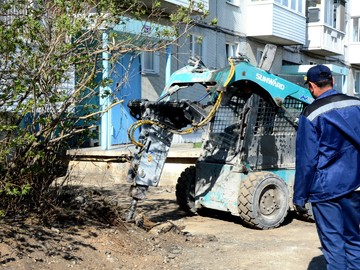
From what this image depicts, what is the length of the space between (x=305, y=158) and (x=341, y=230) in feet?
2.13

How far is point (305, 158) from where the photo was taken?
4.75 metres

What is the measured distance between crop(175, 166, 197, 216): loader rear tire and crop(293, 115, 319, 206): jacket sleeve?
423cm

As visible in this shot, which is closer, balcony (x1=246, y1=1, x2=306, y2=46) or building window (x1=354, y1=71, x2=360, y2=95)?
balcony (x1=246, y1=1, x2=306, y2=46)

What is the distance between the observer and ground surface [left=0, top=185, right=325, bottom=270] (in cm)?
571

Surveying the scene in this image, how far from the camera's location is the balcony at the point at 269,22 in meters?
21.2

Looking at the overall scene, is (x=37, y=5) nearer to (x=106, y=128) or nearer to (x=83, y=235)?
(x=83, y=235)

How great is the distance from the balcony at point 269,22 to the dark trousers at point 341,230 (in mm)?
17036

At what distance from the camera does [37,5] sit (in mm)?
7016

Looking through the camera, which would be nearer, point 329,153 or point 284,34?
point 329,153

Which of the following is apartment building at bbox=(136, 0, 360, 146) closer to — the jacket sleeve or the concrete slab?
the concrete slab

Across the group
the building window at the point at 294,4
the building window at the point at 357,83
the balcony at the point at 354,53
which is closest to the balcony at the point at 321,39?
the building window at the point at 294,4

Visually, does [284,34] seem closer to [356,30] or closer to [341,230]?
[356,30]

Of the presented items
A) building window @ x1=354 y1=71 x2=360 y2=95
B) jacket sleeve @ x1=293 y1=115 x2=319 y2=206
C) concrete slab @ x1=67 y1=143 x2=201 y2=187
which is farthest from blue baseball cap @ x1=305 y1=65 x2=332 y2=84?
building window @ x1=354 y1=71 x2=360 y2=95

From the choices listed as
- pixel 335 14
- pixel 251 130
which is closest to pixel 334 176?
pixel 251 130
